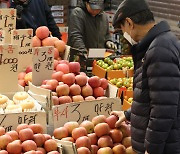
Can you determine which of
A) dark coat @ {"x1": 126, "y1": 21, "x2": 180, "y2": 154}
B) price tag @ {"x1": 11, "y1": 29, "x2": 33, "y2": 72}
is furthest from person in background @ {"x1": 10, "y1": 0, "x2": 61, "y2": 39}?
dark coat @ {"x1": 126, "y1": 21, "x2": 180, "y2": 154}

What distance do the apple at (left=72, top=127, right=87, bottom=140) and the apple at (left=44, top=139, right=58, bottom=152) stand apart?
7.1 inches

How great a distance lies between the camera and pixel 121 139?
284cm

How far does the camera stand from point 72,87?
3.19m

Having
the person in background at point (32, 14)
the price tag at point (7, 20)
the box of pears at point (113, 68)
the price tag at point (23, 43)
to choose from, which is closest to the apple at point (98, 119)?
the price tag at point (23, 43)

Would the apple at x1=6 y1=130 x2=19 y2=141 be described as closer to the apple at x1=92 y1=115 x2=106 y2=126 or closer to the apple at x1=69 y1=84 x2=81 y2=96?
the apple at x1=92 y1=115 x2=106 y2=126

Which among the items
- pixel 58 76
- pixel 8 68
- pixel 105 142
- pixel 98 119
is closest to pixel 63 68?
pixel 58 76

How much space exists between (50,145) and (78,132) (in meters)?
0.23

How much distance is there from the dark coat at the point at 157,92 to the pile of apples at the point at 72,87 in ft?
2.19

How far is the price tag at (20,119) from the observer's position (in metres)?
2.68

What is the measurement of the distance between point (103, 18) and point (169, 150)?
3984 millimetres

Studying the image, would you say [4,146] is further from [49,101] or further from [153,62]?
[153,62]

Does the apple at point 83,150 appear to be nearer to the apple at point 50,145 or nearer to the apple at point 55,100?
the apple at point 50,145

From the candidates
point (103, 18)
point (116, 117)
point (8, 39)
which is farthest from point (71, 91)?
point (103, 18)

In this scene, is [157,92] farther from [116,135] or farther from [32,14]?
[32,14]
